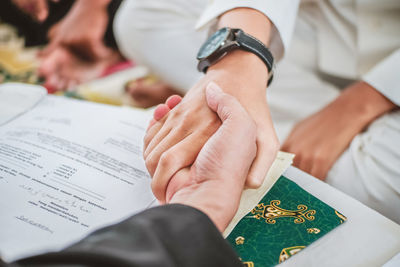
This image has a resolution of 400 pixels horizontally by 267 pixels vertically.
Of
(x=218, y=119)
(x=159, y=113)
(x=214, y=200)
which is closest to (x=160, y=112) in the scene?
(x=159, y=113)

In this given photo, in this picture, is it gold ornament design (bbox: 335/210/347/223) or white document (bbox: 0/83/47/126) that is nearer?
gold ornament design (bbox: 335/210/347/223)

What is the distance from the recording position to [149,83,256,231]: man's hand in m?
0.44

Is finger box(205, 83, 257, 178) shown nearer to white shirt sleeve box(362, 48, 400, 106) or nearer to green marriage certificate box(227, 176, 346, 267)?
green marriage certificate box(227, 176, 346, 267)

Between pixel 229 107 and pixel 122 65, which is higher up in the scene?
pixel 229 107

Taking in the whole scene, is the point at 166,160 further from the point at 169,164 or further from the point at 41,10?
the point at 41,10

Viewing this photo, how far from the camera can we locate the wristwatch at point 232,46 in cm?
67

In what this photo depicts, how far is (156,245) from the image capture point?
353mm

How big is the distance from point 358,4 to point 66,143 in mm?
810

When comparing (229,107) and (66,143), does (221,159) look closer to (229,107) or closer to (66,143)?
(229,107)

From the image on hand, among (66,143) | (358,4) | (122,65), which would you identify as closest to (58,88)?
(122,65)

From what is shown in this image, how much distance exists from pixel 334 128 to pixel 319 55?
13.6 inches

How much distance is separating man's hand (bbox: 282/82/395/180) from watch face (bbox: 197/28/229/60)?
321 millimetres

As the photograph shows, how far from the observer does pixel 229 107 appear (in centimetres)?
54
